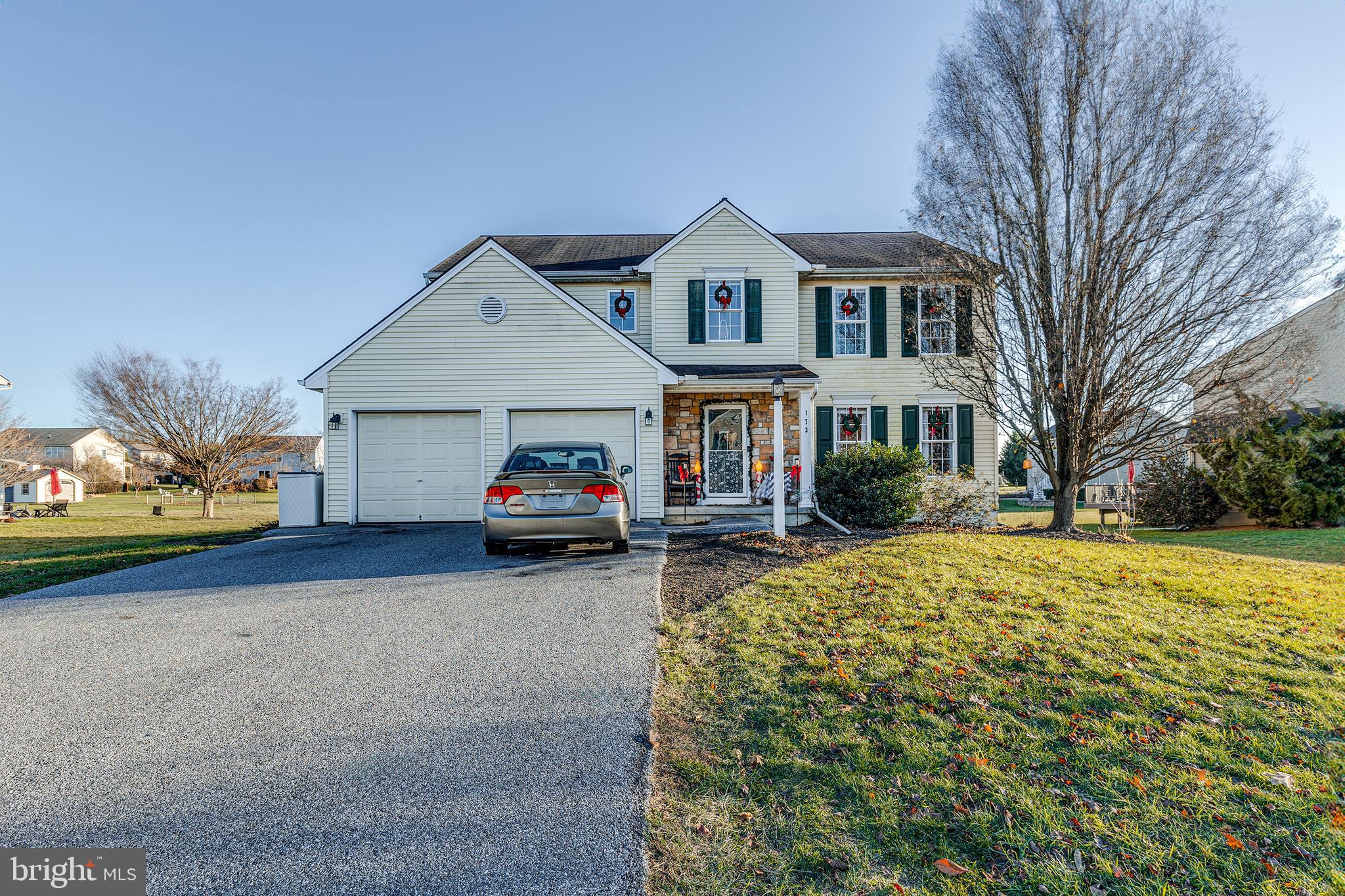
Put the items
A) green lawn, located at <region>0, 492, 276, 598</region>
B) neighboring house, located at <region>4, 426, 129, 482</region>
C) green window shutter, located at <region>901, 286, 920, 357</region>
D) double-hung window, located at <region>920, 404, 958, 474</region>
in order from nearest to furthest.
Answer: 1. green lawn, located at <region>0, 492, 276, 598</region>
2. green window shutter, located at <region>901, 286, 920, 357</region>
3. double-hung window, located at <region>920, 404, 958, 474</region>
4. neighboring house, located at <region>4, 426, 129, 482</region>

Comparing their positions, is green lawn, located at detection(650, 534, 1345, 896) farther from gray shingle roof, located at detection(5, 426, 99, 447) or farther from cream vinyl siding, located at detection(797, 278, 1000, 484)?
gray shingle roof, located at detection(5, 426, 99, 447)

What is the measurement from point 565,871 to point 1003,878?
1609mm

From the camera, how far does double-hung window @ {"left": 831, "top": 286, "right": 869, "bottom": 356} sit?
15656 mm

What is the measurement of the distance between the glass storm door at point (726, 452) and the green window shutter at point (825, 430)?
1869 millimetres

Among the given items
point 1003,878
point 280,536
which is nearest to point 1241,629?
point 1003,878

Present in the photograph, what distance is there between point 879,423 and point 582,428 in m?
7.26

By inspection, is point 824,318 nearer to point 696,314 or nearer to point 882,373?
point 882,373

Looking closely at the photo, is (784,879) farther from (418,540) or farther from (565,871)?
(418,540)

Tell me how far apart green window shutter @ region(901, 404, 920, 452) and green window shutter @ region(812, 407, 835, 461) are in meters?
1.69

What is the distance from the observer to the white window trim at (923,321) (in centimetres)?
1411

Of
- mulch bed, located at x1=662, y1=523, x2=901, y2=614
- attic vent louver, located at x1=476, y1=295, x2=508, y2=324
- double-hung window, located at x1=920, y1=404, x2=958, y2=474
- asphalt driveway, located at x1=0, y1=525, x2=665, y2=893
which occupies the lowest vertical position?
asphalt driveway, located at x1=0, y1=525, x2=665, y2=893

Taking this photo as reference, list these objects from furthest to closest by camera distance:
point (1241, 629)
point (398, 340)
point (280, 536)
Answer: point (398, 340) → point (280, 536) → point (1241, 629)

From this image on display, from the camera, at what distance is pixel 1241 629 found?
17.6 ft

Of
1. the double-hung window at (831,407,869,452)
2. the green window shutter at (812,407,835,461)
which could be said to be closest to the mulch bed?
the green window shutter at (812,407,835,461)
